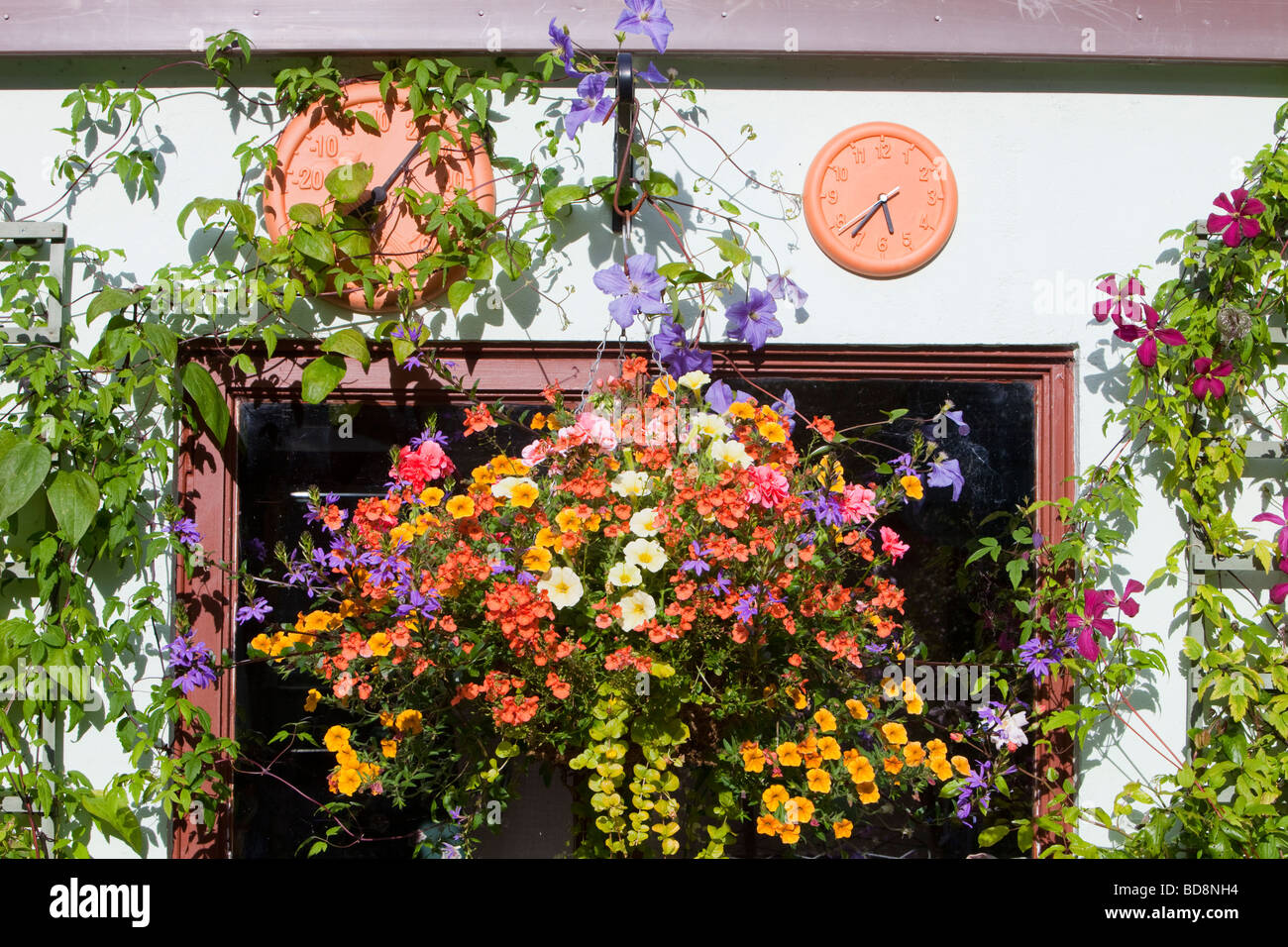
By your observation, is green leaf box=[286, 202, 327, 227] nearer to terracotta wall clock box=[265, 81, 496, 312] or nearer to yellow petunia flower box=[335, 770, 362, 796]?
terracotta wall clock box=[265, 81, 496, 312]

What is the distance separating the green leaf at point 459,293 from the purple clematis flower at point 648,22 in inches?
27.6

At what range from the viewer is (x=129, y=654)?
2582 millimetres

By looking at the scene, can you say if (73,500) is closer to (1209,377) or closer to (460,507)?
(460,507)

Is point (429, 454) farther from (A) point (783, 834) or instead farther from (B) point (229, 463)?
(A) point (783, 834)

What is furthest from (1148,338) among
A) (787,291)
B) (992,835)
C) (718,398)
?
(992,835)

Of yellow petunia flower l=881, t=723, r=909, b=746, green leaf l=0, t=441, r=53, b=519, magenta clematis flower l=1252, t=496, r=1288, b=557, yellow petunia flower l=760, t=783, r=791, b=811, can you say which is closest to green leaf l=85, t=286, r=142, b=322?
green leaf l=0, t=441, r=53, b=519

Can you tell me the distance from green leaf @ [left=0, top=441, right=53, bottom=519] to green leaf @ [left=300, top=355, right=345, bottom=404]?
595mm

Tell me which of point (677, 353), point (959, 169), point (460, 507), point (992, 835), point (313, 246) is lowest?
point (992, 835)

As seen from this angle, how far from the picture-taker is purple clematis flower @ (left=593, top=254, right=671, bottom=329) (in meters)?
2.41

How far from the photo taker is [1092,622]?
7.98ft

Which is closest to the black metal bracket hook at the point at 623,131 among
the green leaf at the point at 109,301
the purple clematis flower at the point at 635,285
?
the purple clematis flower at the point at 635,285

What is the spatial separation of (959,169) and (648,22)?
0.91 meters

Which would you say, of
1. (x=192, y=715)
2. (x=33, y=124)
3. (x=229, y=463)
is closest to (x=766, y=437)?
(x=229, y=463)

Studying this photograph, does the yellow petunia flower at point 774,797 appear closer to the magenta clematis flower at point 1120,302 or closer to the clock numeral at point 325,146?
the magenta clematis flower at point 1120,302
